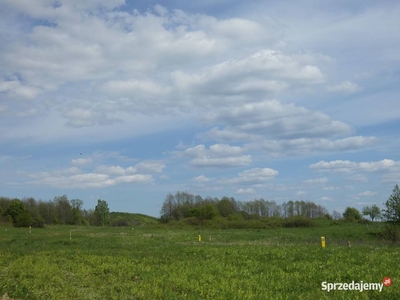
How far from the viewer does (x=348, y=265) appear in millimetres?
15922

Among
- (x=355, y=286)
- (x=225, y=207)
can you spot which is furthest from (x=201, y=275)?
(x=225, y=207)

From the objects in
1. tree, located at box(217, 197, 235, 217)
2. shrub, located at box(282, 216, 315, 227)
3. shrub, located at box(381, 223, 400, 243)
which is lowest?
shrub, located at box(282, 216, 315, 227)

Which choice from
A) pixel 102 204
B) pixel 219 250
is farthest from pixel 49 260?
pixel 102 204

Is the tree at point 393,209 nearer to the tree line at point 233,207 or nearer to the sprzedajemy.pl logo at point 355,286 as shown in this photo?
the sprzedajemy.pl logo at point 355,286

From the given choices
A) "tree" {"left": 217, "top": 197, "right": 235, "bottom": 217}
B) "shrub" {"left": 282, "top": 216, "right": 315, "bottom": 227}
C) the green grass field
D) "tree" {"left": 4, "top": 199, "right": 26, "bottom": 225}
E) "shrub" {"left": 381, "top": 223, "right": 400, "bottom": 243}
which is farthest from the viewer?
"tree" {"left": 217, "top": 197, "right": 235, "bottom": 217}

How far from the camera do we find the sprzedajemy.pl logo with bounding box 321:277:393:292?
12.2m

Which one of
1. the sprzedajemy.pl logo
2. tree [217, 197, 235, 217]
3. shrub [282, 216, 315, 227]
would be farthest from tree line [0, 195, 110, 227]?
the sprzedajemy.pl logo

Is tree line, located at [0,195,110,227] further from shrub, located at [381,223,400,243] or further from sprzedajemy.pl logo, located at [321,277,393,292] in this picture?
sprzedajemy.pl logo, located at [321,277,393,292]

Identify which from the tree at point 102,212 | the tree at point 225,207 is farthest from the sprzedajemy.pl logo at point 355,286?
the tree at point 102,212

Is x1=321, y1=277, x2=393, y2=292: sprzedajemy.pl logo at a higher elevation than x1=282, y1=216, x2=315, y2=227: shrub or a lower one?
higher

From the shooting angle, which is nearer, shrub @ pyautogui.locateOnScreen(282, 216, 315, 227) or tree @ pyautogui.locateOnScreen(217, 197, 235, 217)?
shrub @ pyautogui.locateOnScreen(282, 216, 315, 227)

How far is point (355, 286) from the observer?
41.5ft

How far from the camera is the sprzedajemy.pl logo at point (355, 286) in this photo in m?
12.2

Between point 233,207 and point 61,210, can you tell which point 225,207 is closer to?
point 233,207
